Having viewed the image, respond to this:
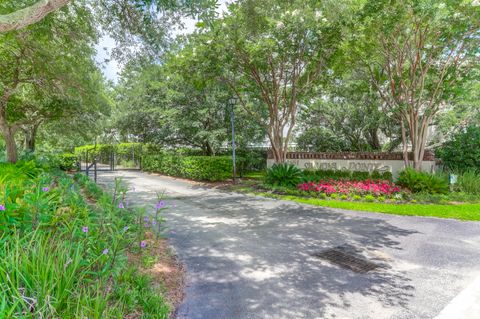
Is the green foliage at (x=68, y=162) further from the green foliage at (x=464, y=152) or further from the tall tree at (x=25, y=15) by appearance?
the green foliage at (x=464, y=152)

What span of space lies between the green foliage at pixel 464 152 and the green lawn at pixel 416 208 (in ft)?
11.6

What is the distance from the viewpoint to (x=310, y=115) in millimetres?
15500

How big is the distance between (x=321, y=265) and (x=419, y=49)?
849 cm

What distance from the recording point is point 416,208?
7.30 meters

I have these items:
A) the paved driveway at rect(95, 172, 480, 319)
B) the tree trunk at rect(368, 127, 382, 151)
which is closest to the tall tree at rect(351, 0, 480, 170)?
the tree trunk at rect(368, 127, 382, 151)

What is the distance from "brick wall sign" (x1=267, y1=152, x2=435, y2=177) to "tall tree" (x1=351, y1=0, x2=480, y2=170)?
1.75 ft

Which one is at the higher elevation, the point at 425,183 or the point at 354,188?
the point at 425,183

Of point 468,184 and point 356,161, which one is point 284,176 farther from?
point 468,184

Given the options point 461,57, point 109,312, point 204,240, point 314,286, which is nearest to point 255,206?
point 204,240

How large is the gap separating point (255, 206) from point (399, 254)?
4316 mm

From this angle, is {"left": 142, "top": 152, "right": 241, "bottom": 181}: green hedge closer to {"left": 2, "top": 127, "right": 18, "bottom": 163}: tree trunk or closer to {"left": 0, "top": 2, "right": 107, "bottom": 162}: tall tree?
{"left": 0, "top": 2, "right": 107, "bottom": 162}: tall tree

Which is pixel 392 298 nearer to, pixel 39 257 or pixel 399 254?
pixel 399 254

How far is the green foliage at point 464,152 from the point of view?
10008 mm

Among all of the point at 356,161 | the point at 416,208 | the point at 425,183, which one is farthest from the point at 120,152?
the point at 416,208
